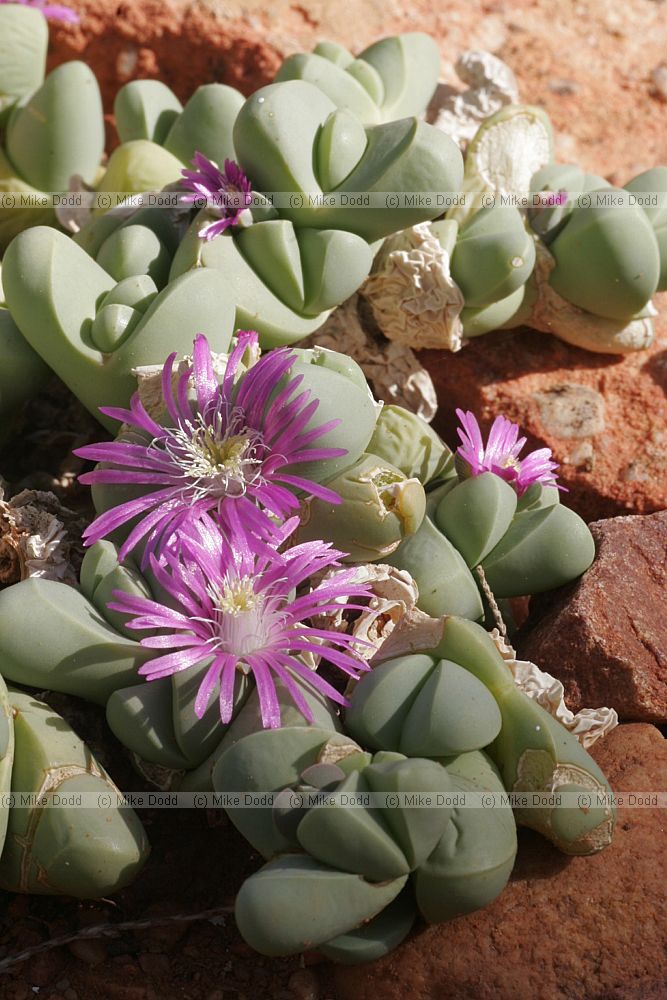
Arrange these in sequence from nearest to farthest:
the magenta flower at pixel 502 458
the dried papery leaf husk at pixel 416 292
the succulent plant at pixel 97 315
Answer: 1. the succulent plant at pixel 97 315
2. the magenta flower at pixel 502 458
3. the dried papery leaf husk at pixel 416 292

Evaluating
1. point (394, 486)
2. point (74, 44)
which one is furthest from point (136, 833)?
point (74, 44)

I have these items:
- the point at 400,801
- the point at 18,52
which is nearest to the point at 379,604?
the point at 400,801

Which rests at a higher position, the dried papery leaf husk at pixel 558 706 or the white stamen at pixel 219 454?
the white stamen at pixel 219 454

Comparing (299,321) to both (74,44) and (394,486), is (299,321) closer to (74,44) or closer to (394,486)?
(394,486)

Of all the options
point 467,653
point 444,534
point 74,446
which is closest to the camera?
point 467,653

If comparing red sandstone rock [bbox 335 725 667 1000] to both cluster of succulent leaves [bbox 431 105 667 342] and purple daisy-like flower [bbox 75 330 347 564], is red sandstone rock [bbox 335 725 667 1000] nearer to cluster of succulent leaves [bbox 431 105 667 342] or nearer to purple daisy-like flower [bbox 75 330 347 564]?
purple daisy-like flower [bbox 75 330 347 564]

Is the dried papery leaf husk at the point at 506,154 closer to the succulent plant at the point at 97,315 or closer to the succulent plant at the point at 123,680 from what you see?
the succulent plant at the point at 97,315

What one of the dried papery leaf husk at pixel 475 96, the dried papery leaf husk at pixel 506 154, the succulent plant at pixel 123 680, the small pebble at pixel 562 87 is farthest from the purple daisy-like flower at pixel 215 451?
the small pebble at pixel 562 87
